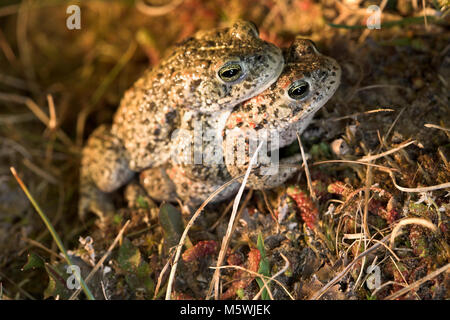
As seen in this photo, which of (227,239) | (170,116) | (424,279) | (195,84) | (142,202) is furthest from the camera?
(142,202)

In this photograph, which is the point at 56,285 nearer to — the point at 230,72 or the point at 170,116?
the point at 170,116

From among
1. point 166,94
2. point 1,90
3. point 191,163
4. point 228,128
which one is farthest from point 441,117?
point 1,90

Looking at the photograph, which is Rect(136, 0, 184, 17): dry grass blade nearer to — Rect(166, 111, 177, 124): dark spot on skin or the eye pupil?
Rect(166, 111, 177, 124): dark spot on skin

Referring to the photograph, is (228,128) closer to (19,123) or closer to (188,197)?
(188,197)

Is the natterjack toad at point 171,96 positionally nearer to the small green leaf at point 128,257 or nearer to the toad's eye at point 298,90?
the toad's eye at point 298,90

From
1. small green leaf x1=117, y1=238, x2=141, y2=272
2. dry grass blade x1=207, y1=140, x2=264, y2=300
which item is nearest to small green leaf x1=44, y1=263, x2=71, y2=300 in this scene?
small green leaf x1=117, y1=238, x2=141, y2=272

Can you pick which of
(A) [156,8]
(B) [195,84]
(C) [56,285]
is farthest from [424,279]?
(A) [156,8]

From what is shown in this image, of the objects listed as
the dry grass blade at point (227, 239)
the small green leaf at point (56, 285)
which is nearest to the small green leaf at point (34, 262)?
the small green leaf at point (56, 285)
